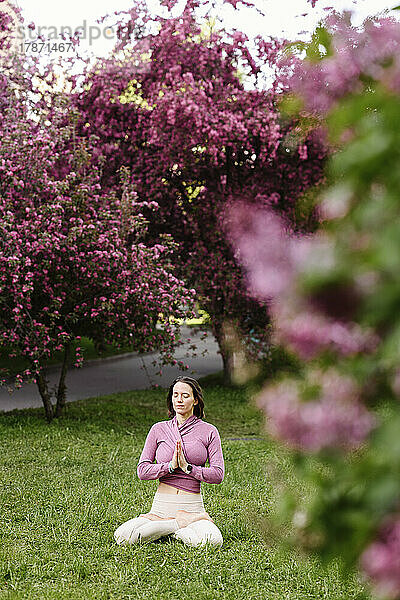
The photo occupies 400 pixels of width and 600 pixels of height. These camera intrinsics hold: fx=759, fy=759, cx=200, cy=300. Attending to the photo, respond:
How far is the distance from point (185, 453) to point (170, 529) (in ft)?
1.51

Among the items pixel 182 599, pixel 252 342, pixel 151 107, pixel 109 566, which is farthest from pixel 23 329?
pixel 182 599

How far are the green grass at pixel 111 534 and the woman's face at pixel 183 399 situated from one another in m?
0.63

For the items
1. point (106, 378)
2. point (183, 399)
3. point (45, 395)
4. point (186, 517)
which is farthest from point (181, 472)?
point (106, 378)

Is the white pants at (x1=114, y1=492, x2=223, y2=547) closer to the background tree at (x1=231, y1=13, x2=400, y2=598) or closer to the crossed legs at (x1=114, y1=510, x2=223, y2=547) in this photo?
the crossed legs at (x1=114, y1=510, x2=223, y2=547)

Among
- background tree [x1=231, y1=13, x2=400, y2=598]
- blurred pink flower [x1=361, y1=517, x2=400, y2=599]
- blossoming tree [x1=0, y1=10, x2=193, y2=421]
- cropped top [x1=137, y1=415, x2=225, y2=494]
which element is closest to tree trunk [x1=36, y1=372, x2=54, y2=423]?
blossoming tree [x1=0, y1=10, x2=193, y2=421]

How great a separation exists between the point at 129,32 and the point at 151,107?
1432 mm

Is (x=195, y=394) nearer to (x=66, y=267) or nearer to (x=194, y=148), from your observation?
(x=66, y=267)

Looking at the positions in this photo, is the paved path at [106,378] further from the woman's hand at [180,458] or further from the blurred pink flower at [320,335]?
the blurred pink flower at [320,335]

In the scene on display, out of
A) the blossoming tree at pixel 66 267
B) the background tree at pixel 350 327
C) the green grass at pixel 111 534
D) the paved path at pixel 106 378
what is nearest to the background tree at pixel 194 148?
the paved path at pixel 106 378

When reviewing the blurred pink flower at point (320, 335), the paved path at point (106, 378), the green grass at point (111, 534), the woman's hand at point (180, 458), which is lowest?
the green grass at point (111, 534)

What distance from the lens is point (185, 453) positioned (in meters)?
4.71

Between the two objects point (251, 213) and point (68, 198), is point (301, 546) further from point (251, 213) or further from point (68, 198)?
point (68, 198)

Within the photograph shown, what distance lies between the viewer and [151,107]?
36.2 ft

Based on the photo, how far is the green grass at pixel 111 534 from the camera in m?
3.91
